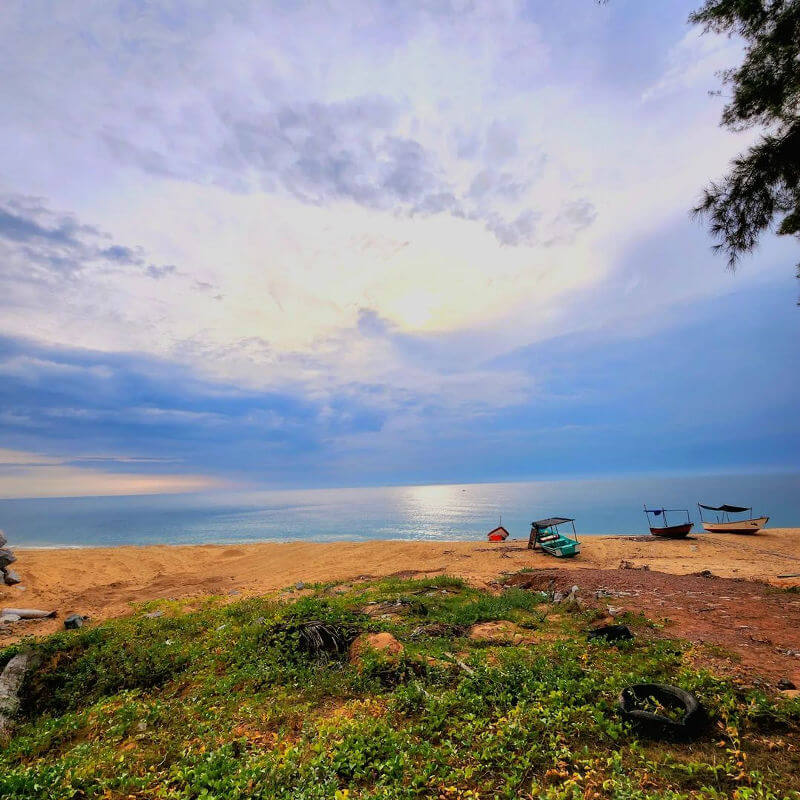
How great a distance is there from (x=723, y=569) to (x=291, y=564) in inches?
978

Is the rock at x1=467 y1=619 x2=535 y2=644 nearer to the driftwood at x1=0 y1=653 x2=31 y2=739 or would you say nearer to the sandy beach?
the sandy beach

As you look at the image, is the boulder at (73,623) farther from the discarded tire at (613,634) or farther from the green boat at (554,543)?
the green boat at (554,543)

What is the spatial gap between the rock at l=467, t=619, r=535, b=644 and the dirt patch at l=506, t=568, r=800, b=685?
3338 mm

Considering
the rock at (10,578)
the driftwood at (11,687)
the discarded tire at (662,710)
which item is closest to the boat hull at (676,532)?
the discarded tire at (662,710)

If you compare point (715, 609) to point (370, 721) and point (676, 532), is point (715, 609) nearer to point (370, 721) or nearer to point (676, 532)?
point (370, 721)

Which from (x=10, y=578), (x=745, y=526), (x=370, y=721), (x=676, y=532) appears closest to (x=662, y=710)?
(x=370, y=721)

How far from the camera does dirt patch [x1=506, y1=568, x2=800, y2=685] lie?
860cm

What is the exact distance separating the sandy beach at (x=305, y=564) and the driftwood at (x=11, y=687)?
515 centimetres

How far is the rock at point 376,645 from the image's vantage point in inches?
374

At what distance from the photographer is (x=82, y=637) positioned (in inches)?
434

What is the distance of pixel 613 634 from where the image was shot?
10195mm

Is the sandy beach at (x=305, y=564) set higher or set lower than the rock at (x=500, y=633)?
lower

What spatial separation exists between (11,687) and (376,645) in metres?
7.96

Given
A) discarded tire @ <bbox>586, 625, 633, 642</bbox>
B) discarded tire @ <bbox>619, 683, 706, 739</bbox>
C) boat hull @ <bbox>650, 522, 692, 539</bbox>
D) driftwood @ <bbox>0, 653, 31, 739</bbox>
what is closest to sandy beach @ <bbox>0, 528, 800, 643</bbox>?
boat hull @ <bbox>650, 522, 692, 539</bbox>
